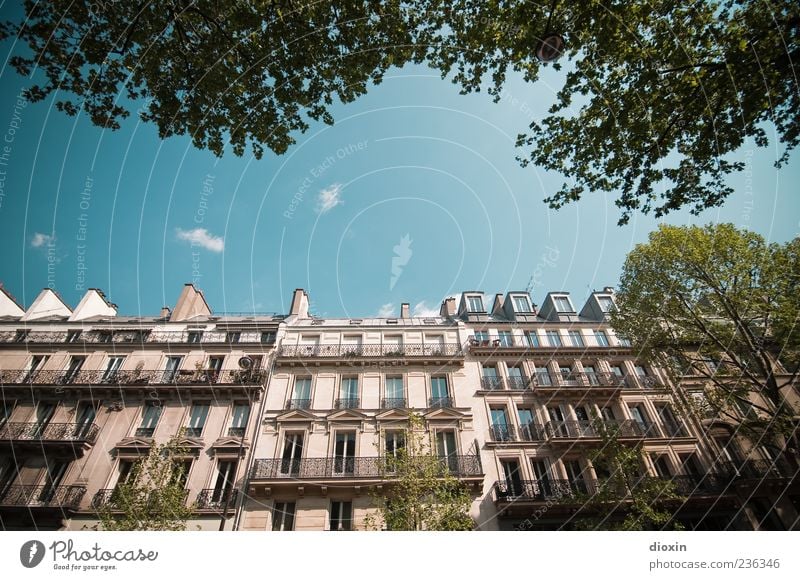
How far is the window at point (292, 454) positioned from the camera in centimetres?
1227

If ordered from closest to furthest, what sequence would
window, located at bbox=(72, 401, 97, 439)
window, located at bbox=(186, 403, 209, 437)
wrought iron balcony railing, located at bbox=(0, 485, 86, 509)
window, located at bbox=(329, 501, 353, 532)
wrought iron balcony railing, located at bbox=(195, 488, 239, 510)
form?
wrought iron balcony railing, located at bbox=(0, 485, 86, 509) → window, located at bbox=(329, 501, 353, 532) → wrought iron balcony railing, located at bbox=(195, 488, 239, 510) → window, located at bbox=(72, 401, 97, 439) → window, located at bbox=(186, 403, 209, 437)

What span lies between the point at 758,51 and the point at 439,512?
460 inches

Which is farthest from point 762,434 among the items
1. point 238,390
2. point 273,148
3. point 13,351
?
point 13,351

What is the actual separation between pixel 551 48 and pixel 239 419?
1555cm

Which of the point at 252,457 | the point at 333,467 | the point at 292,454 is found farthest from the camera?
the point at 292,454

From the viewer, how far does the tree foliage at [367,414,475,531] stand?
8805 millimetres

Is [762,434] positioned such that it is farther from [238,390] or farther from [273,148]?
[238,390]

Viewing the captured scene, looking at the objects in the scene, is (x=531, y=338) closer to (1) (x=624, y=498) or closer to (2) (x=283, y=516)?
(1) (x=624, y=498)

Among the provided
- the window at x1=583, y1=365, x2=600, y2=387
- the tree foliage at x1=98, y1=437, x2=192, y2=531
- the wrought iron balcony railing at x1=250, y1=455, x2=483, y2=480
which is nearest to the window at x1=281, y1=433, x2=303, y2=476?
the wrought iron balcony railing at x1=250, y1=455, x2=483, y2=480

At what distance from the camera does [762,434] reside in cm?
933

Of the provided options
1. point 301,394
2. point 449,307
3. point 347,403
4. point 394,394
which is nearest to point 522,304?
point 449,307

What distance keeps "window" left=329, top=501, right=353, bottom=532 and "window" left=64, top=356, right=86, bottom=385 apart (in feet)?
41.2

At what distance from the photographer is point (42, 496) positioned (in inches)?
444

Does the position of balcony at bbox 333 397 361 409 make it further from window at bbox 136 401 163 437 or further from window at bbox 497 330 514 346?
window at bbox 497 330 514 346
